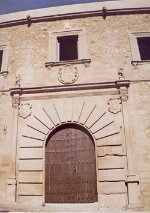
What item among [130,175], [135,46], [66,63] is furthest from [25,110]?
[135,46]

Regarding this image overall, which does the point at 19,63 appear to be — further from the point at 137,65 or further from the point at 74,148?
the point at 137,65

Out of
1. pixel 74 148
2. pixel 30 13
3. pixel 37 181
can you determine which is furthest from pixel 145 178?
pixel 30 13

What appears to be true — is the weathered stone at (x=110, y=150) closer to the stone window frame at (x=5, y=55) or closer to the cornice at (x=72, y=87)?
the cornice at (x=72, y=87)

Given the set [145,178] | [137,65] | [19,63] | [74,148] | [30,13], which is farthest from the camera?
[30,13]

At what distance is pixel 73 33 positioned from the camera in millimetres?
7051

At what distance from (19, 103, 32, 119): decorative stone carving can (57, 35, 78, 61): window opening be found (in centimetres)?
243

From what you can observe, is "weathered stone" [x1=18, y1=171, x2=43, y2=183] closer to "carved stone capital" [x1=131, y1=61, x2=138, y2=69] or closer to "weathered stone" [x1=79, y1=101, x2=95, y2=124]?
"weathered stone" [x1=79, y1=101, x2=95, y2=124]

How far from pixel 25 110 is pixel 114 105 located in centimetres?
269

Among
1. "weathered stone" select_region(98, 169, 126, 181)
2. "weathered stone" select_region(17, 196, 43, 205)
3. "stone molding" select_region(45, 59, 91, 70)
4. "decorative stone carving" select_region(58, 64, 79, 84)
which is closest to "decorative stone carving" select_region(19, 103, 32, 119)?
"decorative stone carving" select_region(58, 64, 79, 84)

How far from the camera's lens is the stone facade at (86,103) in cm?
549

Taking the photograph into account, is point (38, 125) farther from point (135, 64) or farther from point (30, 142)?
point (135, 64)

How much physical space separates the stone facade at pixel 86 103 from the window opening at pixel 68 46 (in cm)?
27

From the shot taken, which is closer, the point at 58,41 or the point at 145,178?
the point at 145,178

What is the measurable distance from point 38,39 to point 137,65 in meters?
3.46
